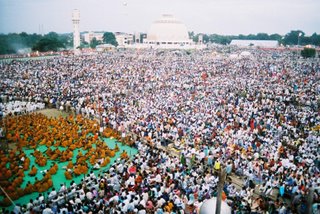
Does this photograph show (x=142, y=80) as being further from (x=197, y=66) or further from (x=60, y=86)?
(x=197, y=66)

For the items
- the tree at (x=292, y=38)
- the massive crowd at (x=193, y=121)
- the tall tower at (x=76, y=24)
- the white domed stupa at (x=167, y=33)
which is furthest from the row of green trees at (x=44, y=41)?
the white domed stupa at (x=167, y=33)

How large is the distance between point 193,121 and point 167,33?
2760 inches

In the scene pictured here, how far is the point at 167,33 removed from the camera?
8262 cm

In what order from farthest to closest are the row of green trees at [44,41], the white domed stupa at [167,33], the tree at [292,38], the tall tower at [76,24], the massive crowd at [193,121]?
the tree at [292,38] → the white domed stupa at [167,33] → the tall tower at [76,24] → the row of green trees at [44,41] → the massive crowd at [193,121]

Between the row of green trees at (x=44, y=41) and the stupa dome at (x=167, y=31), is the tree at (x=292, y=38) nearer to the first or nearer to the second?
the row of green trees at (x=44, y=41)

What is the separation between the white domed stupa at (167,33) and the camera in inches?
3199

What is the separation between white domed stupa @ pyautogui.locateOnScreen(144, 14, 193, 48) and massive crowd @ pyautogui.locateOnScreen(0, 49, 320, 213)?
4906 cm

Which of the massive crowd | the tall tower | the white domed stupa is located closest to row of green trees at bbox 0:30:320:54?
the tall tower

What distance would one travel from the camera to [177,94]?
22594mm

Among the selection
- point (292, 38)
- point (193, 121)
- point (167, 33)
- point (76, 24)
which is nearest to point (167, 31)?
point (167, 33)

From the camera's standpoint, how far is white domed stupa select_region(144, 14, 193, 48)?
3199 inches

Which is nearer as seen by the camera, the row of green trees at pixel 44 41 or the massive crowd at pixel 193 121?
the massive crowd at pixel 193 121

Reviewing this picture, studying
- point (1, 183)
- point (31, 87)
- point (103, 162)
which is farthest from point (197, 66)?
point (1, 183)

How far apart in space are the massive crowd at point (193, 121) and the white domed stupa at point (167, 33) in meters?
49.1
